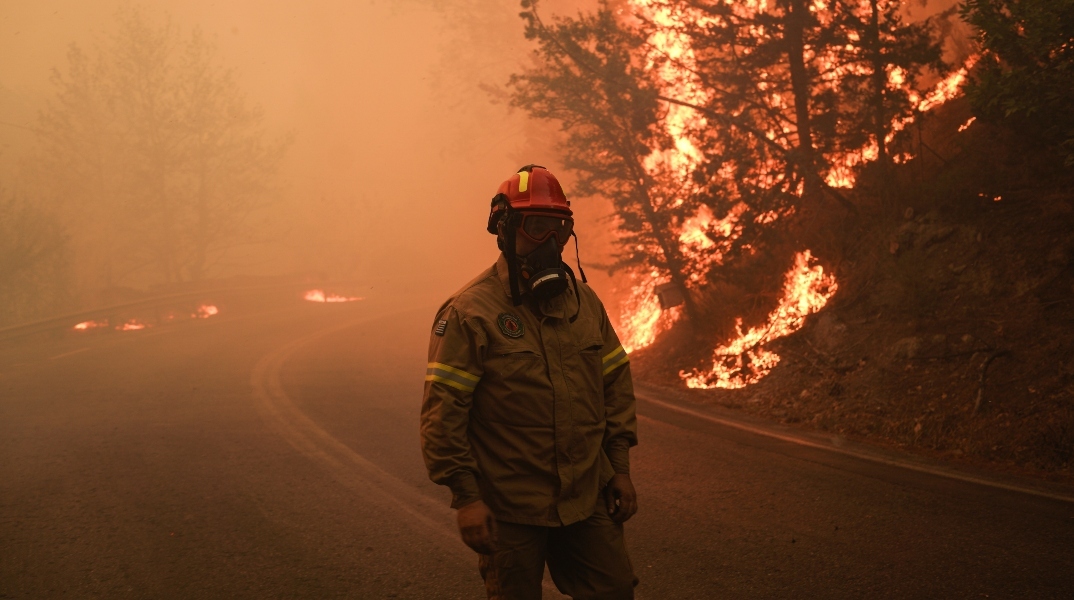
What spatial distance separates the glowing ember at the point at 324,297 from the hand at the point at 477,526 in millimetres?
31779

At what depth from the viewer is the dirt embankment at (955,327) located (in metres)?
8.02

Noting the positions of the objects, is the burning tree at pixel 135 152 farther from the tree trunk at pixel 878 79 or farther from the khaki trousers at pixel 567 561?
the khaki trousers at pixel 567 561

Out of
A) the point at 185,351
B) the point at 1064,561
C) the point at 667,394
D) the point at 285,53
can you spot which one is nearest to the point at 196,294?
the point at 185,351

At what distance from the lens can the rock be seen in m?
9.52

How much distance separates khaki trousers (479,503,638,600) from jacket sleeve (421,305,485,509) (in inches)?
10.0

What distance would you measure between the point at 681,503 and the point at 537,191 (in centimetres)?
411

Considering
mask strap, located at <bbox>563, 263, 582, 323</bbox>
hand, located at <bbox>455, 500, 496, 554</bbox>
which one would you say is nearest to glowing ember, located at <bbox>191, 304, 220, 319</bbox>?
mask strap, located at <bbox>563, 263, 582, 323</bbox>

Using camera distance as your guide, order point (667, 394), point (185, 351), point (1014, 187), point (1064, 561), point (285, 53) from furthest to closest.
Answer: point (285, 53)
point (185, 351)
point (667, 394)
point (1014, 187)
point (1064, 561)

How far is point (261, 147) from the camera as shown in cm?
4112

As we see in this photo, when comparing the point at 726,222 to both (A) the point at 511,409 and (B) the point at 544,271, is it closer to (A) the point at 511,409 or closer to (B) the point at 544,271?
(B) the point at 544,271

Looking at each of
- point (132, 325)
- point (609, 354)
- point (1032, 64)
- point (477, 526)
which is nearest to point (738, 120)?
point (1032, 64)

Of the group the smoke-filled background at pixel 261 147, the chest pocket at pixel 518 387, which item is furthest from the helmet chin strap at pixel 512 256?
the smoke-filled background at pixel 261 147

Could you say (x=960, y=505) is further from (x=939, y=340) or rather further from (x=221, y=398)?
(x=221, y=398)

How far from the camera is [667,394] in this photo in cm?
1165
